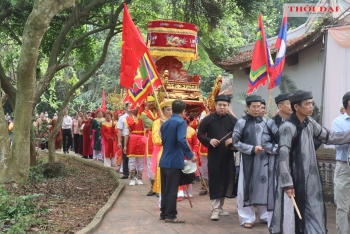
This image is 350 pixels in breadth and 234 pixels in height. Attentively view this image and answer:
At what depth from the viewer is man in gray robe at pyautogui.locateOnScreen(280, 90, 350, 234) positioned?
229 inches

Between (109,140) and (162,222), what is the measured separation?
374 inches

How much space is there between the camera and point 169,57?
43.2ft

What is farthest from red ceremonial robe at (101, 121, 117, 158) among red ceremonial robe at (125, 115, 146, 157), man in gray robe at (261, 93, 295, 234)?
man in gray robe at (261, 93, 295, 234)

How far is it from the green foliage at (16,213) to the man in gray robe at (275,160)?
123 inches

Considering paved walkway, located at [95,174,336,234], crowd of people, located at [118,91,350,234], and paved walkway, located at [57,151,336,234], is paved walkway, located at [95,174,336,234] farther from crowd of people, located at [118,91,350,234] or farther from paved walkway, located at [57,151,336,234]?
crowd of people, located at [118,91,350,234]

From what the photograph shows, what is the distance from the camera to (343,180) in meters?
6.54

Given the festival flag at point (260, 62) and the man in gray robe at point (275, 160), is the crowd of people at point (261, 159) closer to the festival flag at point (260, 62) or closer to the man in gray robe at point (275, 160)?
the man in gray robe at point (275, 160)

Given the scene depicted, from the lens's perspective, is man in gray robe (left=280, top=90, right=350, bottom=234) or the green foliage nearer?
man in gray robe (left=280, top=90, right=350, bottom=234)

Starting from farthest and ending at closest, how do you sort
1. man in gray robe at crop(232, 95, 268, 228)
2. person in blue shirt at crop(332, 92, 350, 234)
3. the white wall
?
the white wall, man in gray robe at crop(232, 95, 268, 228), person in blue shirt at crop(332, 92, 350, 234)

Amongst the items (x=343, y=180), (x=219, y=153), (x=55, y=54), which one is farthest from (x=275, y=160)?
(x=55, y=54)

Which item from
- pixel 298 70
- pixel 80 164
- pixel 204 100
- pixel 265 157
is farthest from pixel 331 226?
pixel 80 164

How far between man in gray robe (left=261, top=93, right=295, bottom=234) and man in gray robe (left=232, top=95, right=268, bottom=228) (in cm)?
19

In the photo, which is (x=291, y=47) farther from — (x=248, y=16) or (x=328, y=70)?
(x=328, y=70)

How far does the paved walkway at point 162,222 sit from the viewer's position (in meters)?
7.72
